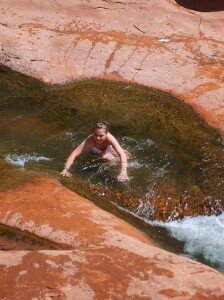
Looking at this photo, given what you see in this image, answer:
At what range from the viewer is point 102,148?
744 centimetres

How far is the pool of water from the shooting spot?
256 inches

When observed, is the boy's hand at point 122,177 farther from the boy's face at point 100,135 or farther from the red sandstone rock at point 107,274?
the red sandstone rock at point 107,274

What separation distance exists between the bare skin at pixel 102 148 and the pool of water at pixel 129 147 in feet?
0.47

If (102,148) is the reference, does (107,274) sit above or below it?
above

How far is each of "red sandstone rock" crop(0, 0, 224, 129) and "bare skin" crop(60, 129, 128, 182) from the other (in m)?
1.98

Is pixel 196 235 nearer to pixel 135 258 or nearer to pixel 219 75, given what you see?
pixel 135 258

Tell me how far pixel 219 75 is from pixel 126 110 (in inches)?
70.7

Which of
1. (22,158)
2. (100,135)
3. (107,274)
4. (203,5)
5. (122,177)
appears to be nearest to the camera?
(107,274)

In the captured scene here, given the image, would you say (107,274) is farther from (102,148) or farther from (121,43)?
(121,43)

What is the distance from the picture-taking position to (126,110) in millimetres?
8898

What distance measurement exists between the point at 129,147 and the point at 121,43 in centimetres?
328

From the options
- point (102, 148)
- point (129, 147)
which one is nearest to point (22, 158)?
point (102, 148)

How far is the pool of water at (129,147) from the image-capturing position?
650 cm

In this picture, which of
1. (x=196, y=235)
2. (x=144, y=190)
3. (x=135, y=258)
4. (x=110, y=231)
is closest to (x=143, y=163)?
(x=144, y=190)
